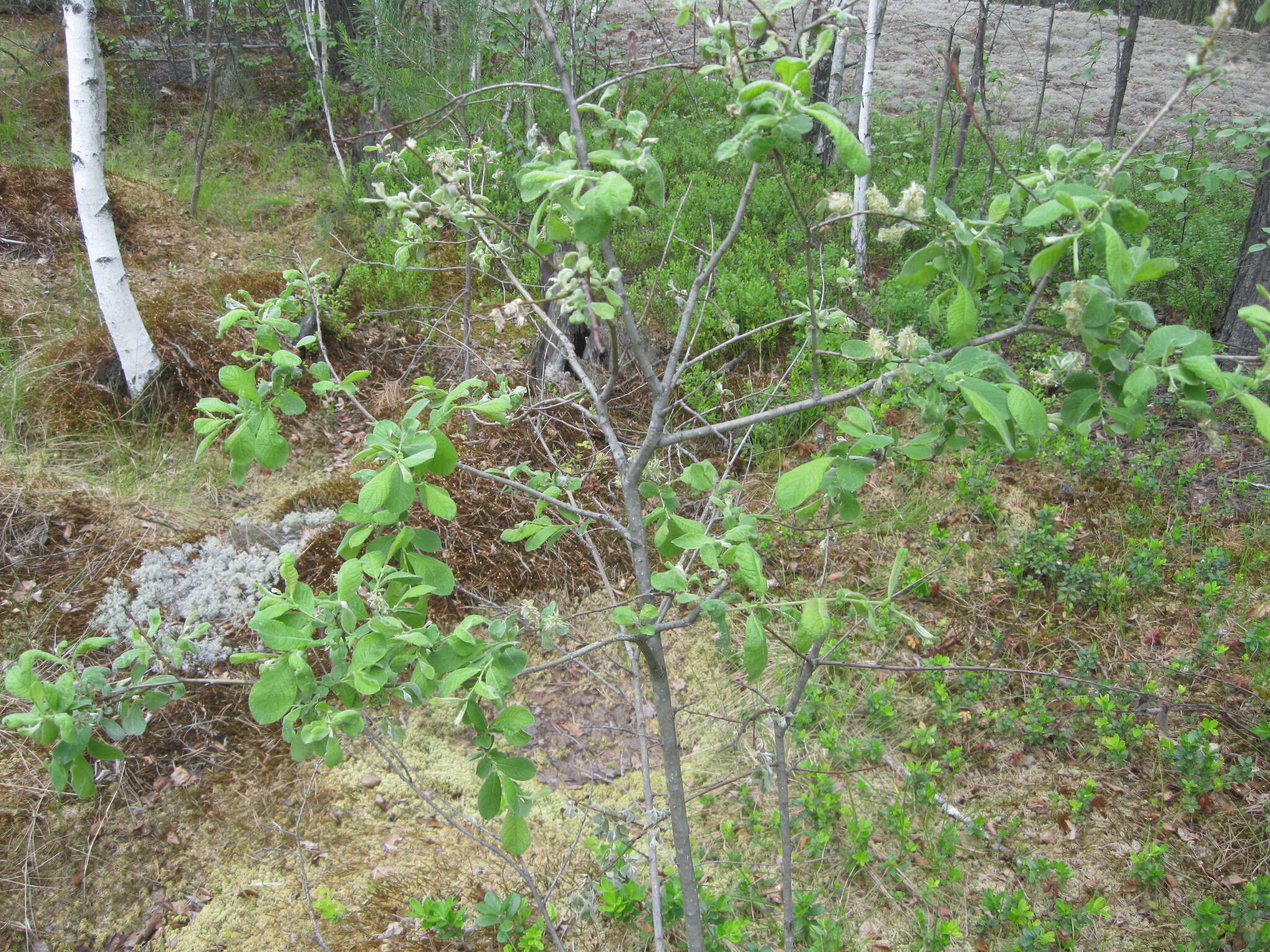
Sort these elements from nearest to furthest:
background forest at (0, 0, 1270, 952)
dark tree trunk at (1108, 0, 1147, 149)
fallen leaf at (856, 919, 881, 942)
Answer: background forest at (0, 0, 1270, 952) < fallen leaf at (856, 919, 881, 942) < dark tree trunk at (1108, 0, 1147, 149)

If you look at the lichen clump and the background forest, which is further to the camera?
the lichen clump

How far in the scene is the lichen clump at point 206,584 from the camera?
3.30 metres

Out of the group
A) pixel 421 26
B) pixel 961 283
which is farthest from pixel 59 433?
pixel 961 283

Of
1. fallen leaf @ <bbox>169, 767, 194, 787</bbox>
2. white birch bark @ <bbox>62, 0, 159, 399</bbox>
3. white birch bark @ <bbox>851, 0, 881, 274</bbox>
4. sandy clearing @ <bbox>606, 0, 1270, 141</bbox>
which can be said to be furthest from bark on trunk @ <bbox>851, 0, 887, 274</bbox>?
fallen leaf @ <bbox>169, 767, 194, 787</bbox>

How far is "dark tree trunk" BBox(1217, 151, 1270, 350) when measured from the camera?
4781 millimetres

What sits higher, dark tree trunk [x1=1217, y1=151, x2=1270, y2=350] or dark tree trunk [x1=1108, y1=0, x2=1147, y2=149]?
dark tree trunk [x1=1108, y1=0, x2=1147, y2=149]

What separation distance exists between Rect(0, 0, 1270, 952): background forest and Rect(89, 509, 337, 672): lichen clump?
0.07ft

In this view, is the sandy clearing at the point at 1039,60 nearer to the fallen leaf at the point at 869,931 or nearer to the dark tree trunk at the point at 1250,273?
the dark tree trunk at the point at 1250,273

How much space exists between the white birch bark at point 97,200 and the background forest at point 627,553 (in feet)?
0.07

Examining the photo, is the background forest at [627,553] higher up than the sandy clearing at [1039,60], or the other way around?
the sandy clearing at [1039,60]

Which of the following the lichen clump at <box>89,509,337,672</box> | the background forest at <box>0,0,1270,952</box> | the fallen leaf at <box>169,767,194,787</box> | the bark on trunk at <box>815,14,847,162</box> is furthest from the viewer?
the bark on trunk at <box>815,14,847,162</box>

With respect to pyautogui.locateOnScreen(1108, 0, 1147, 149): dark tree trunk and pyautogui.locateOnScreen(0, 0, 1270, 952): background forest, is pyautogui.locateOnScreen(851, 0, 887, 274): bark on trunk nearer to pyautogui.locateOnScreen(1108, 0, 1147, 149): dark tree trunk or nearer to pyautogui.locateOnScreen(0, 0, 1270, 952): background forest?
pyautogui.locateOnScreen(0, 0, 1270, 952): background forest

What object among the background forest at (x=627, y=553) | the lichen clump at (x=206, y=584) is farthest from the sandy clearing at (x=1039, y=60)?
the lichen clump at (x=206, y=584)

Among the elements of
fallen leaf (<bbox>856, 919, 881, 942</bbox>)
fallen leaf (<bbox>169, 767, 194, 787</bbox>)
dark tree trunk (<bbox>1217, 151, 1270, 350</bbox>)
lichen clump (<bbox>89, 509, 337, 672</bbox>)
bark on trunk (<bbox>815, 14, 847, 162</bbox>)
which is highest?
bark on trunk (<bbox>815, 14, 847, 162</bbox>)
